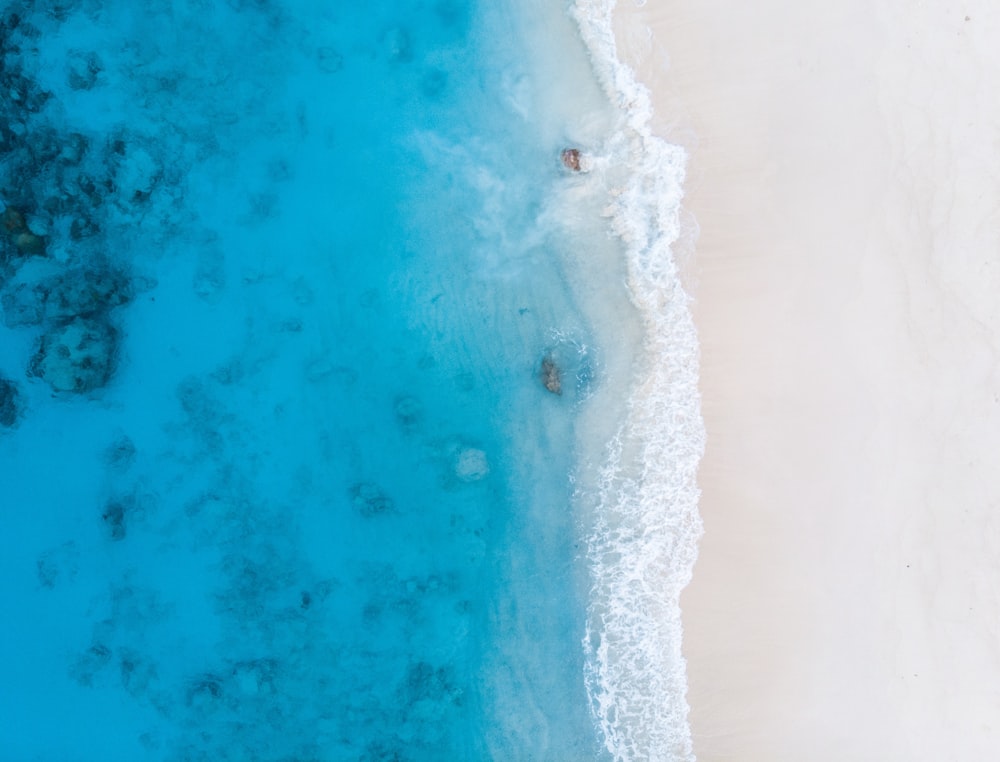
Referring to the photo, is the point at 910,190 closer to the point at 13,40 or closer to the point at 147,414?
the point at 147,414

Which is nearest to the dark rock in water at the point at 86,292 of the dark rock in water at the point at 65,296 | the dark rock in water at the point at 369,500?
the dark rock in water at the point at 65,296

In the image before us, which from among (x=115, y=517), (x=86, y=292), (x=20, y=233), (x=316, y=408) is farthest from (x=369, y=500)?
(x=20, y=233)

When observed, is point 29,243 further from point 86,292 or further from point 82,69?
point 82,69

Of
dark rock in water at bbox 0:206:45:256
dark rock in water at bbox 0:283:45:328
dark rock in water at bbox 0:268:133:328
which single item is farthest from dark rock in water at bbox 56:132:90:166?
dark rock in water at bbox 0:283:45:328

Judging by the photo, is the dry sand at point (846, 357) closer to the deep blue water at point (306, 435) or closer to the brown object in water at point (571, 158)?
the brown object in water at point (571, 158)

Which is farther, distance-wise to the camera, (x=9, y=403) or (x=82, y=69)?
(x=9, y=403)

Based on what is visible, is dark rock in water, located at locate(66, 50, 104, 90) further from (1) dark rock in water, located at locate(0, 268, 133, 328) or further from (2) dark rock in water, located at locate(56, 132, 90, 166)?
(1) dark rock in water, located at locate(0, 268, 133, 328)

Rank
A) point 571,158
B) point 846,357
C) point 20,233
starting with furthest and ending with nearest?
point 20,233 < point 571,158 < point 846,357

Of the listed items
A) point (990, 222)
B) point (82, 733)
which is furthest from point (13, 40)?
point (990, 222)
